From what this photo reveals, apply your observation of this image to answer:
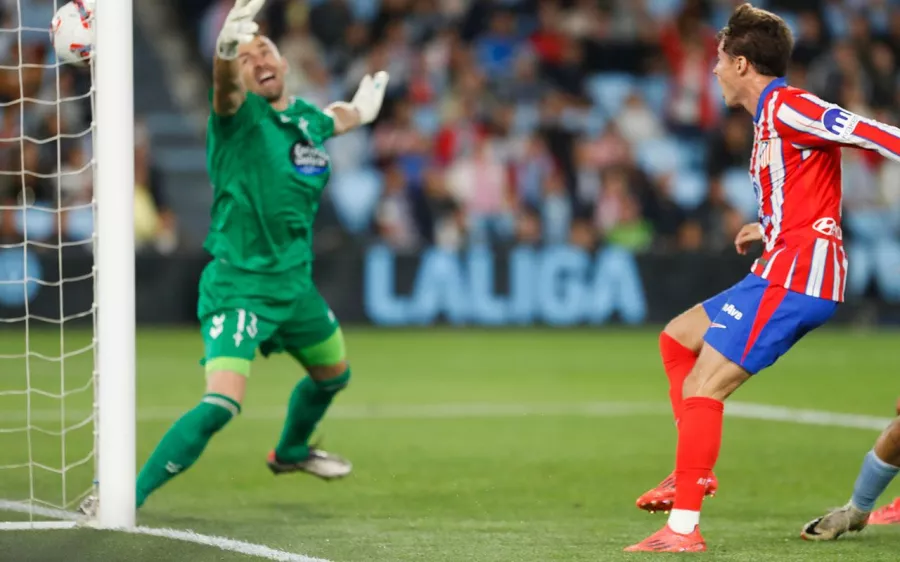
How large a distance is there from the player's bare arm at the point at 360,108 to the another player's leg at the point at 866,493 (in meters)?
2.88

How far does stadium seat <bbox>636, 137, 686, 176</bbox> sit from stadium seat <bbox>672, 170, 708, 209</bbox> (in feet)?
0.50

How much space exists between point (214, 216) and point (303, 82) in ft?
40.1

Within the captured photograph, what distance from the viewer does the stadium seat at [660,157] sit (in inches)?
754

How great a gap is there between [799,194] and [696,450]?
1027mm

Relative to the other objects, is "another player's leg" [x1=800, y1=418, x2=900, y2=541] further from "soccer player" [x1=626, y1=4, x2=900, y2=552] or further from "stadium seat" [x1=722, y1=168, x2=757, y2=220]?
"stadium seat" [x1=722, y1=168, x2=757, y2=220]

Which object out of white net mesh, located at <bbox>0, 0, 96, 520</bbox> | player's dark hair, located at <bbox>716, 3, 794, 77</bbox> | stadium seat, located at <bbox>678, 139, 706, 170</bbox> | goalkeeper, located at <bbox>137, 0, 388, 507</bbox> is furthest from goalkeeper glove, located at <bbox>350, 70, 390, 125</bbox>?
stadium seat, located at <bbox>678, 139, 706, 170</bbox>

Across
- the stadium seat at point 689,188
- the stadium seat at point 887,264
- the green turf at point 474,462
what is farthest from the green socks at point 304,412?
the stadium seat at point 689,188

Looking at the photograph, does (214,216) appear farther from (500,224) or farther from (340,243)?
(500,224)

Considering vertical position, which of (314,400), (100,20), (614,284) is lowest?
(614,284)

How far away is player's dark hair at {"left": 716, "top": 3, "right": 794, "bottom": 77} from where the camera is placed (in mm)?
5449

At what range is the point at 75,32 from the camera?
586cm

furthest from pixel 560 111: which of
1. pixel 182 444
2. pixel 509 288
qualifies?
pixel 182 444

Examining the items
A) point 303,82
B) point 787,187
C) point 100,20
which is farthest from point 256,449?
point 303,82

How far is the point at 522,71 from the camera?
19.9 m
